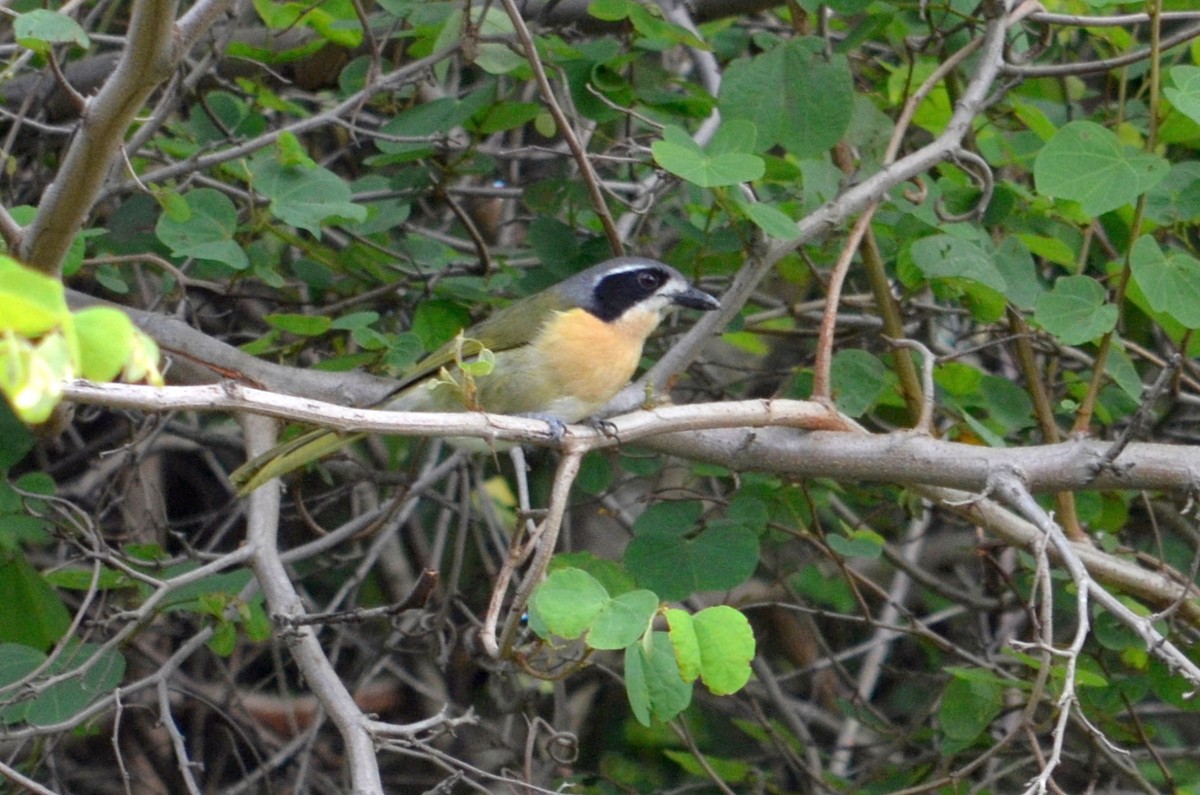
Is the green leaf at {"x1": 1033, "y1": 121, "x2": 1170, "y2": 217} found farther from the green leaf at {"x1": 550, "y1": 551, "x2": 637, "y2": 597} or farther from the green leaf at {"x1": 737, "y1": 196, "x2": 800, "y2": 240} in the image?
the green leaf at {"x1": 550, "y1": 551, "x2": 637, "y2": 597}

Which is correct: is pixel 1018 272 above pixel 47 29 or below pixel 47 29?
below

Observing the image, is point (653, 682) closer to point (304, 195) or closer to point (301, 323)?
point (301, 323)

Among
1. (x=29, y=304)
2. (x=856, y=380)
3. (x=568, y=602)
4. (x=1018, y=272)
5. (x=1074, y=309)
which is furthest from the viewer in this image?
(x=1018, y=272)

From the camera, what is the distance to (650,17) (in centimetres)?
406

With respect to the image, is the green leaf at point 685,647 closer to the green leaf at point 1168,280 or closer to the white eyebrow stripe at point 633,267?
the green leaf at point 1168,280

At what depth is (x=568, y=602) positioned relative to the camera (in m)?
2.47

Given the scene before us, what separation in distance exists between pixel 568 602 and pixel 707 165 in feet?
4.28

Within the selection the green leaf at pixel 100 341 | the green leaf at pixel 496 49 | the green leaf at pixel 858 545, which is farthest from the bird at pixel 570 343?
the green leaf at pixel 100 341

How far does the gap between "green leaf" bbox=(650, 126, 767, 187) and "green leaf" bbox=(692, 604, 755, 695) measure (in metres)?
1.17

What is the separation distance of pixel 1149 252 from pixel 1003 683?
1204mm

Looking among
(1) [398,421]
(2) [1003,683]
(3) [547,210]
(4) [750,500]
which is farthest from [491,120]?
(2) [1003,683]

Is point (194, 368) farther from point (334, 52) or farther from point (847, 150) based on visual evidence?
point (847, 150)

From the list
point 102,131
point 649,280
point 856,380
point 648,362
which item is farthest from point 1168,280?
point 102,131

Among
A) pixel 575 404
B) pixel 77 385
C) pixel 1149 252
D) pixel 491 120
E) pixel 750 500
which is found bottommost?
pixel 750 500
